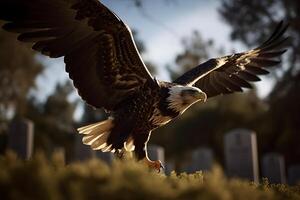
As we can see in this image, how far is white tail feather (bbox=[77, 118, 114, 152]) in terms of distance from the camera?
12.7 feet

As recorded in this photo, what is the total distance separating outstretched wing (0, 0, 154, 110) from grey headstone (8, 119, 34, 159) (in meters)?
5.66

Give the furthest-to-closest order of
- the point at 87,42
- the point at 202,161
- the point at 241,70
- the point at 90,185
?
the point at 202,161 → the point at 241,70 → the point at 87,42 → the point at 90,185

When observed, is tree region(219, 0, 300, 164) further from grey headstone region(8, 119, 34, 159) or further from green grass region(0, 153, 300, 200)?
green grass region(0, 153, 300, 200)

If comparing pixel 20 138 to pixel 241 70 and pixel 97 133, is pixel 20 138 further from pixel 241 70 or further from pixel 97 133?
pixel 97 133

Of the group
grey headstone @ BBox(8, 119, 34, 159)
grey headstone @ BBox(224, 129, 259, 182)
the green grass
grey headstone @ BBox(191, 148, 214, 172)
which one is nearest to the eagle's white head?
the green grass

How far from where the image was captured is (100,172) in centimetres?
167

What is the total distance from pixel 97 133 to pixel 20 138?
573 cm

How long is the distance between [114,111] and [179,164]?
14960 mm

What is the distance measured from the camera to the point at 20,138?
9086mm

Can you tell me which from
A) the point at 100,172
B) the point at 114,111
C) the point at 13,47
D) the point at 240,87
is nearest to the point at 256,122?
the point at 13,47

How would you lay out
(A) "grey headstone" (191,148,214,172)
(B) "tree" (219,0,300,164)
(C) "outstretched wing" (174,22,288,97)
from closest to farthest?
1. (C) "outstretched wing" (174,22,288,97)
2. (A) "grey headstone" (191,148,214,172)
3. (B) "tree" (219,0,300,164)

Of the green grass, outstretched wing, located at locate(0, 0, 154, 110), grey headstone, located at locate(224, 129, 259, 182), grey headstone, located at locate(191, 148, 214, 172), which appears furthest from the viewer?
grey headstone, located at locate(191, 148, 214, 172)

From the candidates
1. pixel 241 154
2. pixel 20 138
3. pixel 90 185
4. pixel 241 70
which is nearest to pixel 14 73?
pixel 20 138

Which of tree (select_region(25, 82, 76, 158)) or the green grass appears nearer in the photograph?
the green grass
